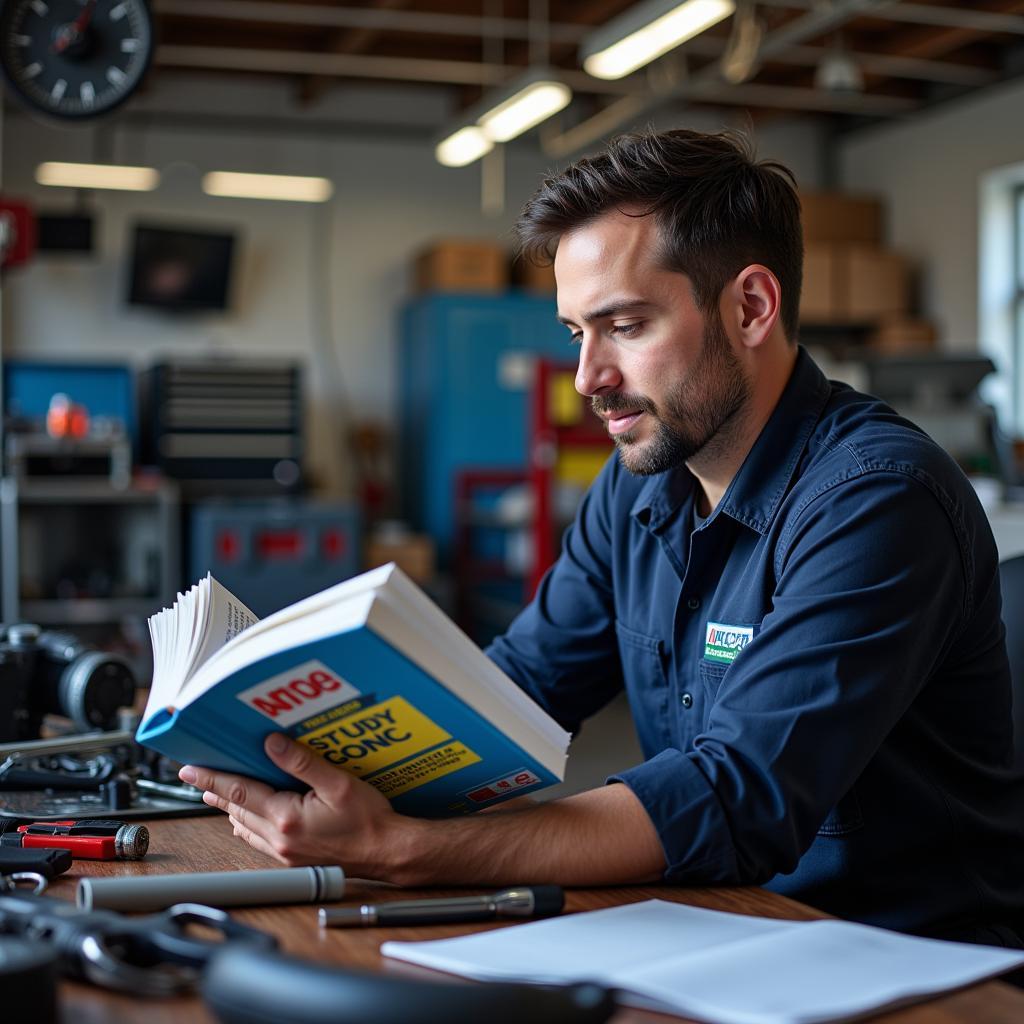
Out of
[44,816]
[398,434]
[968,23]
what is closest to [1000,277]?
[968,23]

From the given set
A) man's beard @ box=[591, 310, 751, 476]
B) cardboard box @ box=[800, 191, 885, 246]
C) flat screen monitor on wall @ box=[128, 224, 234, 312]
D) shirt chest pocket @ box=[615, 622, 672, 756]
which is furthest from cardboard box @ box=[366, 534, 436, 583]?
man's beard @ box=[591, 310, 751, 476]

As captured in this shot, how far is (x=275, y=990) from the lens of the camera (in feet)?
2.04

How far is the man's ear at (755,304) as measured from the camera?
4.86 feet

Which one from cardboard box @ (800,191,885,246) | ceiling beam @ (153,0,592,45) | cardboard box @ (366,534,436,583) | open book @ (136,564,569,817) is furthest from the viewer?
cardboard box @ (800,191,885,246)

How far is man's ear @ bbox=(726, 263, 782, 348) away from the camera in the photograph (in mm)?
1482

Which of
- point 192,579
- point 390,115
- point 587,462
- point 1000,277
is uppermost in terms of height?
point 390,115

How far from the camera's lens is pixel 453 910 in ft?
3.20

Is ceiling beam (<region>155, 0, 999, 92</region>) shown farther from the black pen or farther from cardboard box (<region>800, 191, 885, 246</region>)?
the black pen

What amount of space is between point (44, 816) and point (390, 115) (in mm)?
7215

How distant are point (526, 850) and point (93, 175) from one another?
21.5ft

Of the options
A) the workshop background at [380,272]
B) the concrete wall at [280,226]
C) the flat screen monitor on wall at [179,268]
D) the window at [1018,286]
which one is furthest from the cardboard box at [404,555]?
the window at [1018,286]

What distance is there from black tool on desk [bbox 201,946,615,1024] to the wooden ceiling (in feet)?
19.2

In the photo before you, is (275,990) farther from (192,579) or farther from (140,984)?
(192,579)

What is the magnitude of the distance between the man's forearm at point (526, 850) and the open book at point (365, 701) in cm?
4
